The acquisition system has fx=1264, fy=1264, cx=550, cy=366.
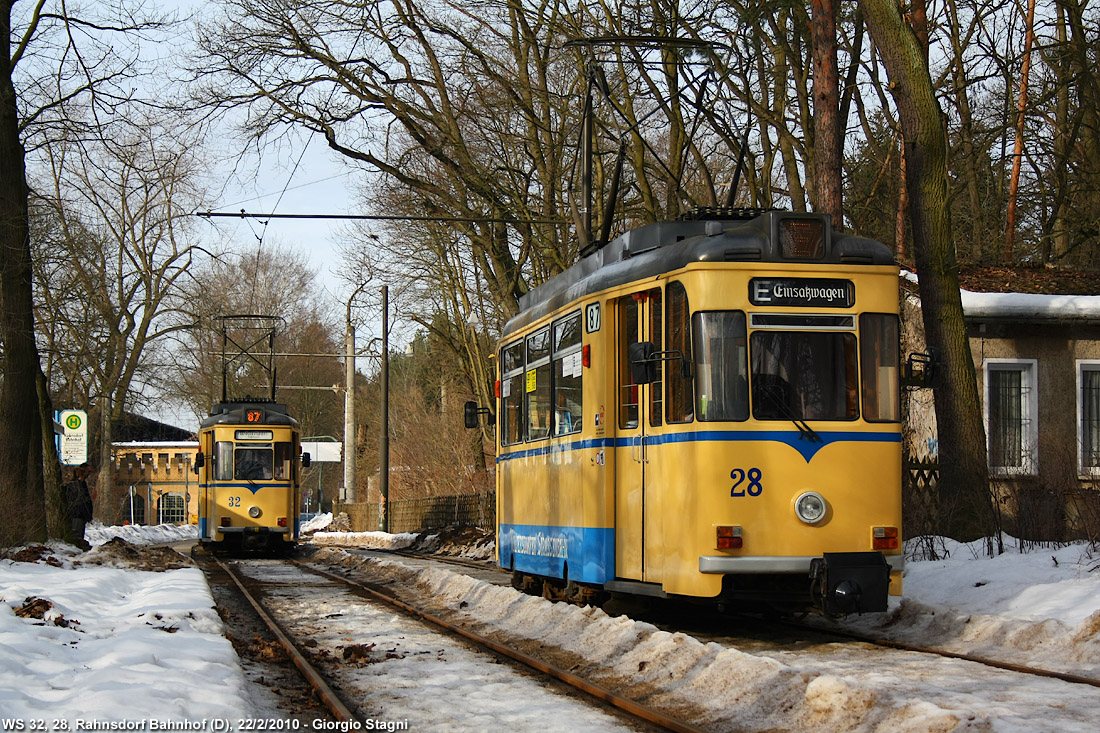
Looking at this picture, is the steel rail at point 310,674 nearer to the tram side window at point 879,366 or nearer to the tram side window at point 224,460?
the tram side window at point 879,366

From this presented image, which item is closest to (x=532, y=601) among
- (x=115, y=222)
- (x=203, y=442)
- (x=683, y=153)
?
(x=683, y=153)

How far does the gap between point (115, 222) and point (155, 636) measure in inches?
1547

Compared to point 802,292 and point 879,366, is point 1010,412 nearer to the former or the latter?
point 879,366

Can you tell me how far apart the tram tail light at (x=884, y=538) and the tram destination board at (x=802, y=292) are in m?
1.75

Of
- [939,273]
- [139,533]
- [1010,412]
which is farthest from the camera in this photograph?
[139,533]

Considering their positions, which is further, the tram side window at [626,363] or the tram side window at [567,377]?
the tram side window at [567,377]

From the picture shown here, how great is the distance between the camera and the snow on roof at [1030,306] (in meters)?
18.9

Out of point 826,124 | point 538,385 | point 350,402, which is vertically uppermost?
point 826,124

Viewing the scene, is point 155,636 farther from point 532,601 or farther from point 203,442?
point 203,442

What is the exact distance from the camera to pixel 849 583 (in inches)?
364

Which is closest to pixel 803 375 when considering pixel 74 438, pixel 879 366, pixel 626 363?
pixel 879 366

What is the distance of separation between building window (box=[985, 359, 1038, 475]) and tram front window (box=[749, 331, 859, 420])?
Result: 10.5 metres

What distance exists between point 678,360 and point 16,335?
1435cm

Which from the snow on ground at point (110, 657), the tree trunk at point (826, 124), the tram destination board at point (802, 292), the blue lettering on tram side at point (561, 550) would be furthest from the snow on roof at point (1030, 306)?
the snow on ground at point (110, 657)
